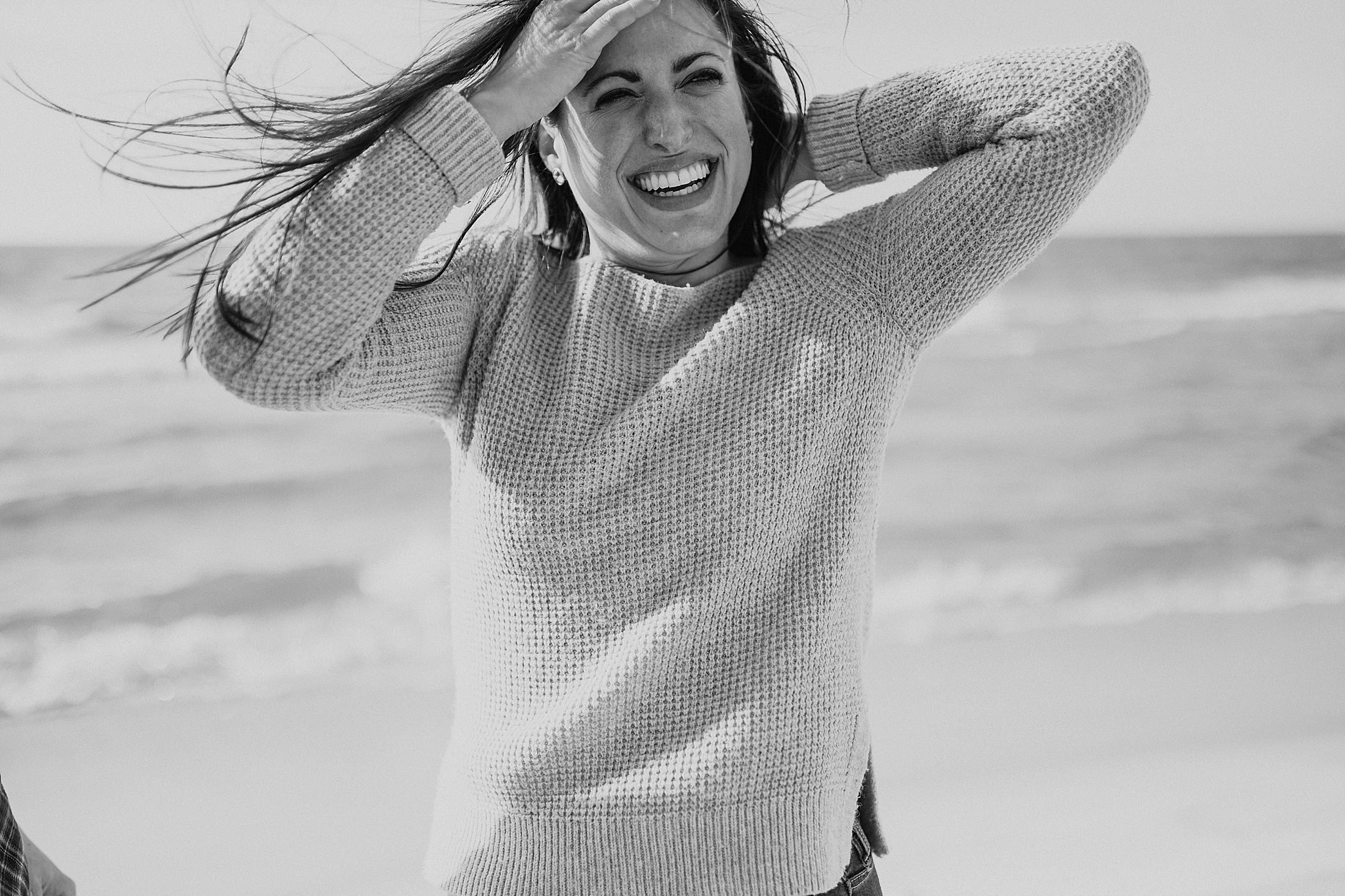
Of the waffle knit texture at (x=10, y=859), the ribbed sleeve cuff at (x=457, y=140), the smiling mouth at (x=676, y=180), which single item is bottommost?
the waffle knit texture at (x=10, y=859)

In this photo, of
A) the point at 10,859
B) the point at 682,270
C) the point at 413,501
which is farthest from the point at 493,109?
the point at 413,501

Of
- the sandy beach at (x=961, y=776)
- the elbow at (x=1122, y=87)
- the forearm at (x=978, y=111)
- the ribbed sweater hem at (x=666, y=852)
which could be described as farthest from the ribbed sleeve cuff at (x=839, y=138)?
the sandy beach at (x=961, y=776)

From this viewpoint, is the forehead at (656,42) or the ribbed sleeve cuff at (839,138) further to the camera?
the ribbed sleeve cuff at (839,138)

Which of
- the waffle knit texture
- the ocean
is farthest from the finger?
the ocean

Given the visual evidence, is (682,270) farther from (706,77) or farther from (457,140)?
(457,140)

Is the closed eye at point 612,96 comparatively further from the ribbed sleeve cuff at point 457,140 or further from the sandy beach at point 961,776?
the sandy beach at point 961,776

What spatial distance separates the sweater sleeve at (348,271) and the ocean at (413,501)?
2.26 metres

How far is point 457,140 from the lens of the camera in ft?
3.43

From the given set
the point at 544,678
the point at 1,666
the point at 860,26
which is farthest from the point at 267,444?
the point at 544,678

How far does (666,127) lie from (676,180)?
6 centimetres

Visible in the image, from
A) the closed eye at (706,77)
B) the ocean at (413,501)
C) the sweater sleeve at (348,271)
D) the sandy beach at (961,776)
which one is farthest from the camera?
the ocean at (413,501)

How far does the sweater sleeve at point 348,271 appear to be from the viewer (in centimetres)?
98

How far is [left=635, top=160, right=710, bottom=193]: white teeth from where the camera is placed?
3.90ft

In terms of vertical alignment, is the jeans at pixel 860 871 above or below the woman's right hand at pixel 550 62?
below
